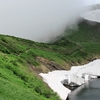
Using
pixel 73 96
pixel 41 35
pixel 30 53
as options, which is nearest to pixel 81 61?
pixel 30 53

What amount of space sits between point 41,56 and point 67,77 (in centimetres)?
2173

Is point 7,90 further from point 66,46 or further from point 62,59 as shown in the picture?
point 66,46

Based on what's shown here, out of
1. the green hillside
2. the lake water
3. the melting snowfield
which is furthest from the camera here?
the melting snowfield

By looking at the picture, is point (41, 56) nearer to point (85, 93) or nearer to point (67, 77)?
point (67, 77)

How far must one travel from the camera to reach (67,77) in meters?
91.5

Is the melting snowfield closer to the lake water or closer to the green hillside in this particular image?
the lake water

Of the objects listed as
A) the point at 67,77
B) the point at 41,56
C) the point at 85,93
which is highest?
the point at 85,93

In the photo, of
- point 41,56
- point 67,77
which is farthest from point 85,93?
point 41,56

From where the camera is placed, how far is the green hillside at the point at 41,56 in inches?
1954

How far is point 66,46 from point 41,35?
3352 centimetres

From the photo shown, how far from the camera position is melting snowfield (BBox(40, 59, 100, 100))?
237ft

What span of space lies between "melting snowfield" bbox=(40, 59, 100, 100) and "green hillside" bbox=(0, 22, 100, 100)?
129 inches

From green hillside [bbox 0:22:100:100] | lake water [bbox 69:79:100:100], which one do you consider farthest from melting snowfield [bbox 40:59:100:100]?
green hillside [bbox 0:22:100:100]

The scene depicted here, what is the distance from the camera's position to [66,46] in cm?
15700
